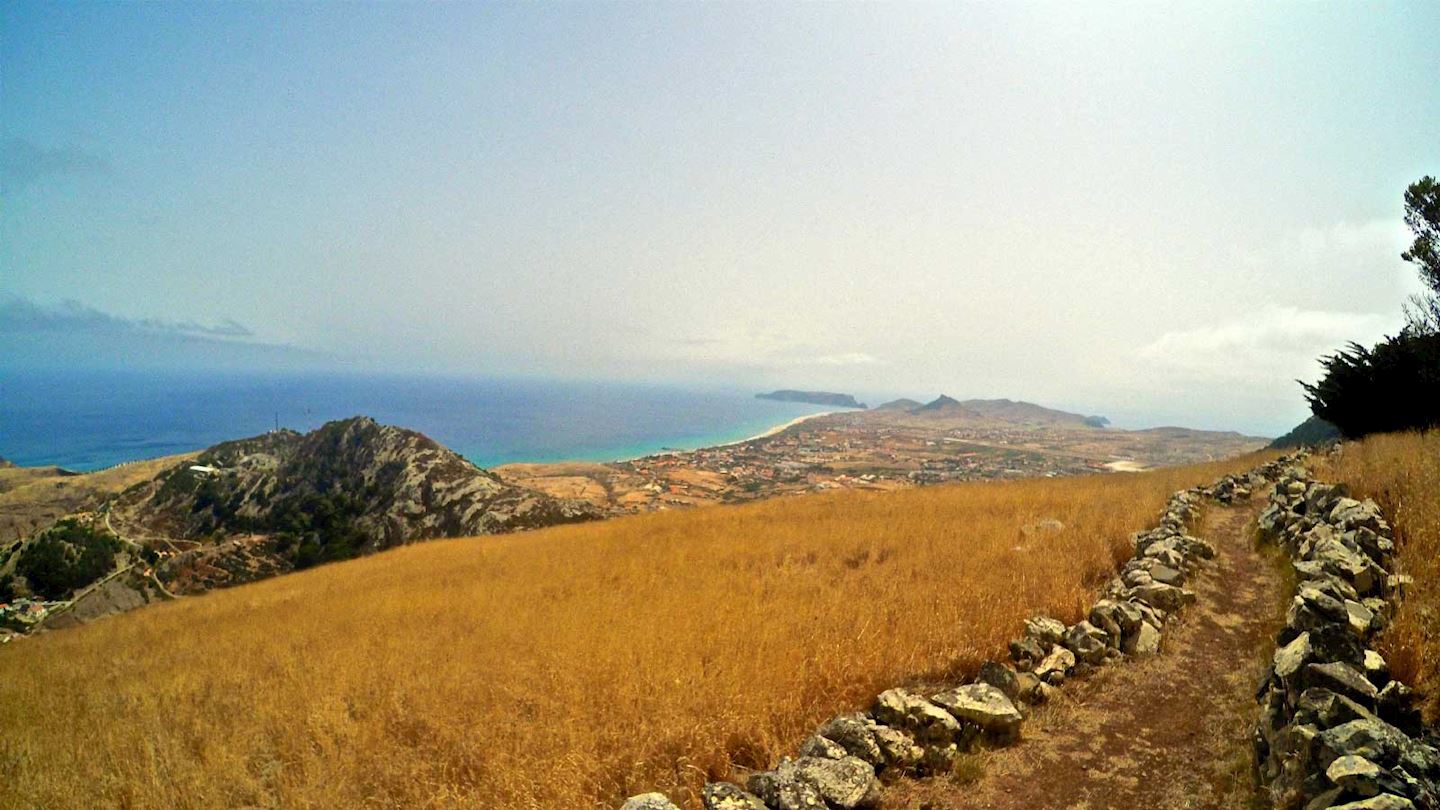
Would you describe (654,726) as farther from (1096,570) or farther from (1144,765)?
(1096,570)

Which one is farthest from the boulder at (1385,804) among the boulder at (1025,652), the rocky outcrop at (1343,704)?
the boulder at (1025,652)

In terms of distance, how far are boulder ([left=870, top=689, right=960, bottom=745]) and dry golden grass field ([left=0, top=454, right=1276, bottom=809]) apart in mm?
377

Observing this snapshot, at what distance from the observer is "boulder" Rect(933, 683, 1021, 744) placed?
14.1 feet

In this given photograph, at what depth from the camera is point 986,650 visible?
5.45 m

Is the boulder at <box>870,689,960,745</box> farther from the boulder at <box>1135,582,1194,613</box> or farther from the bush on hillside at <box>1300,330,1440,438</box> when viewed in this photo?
the bush on hillside at <box>1300,330,1440,438</box>

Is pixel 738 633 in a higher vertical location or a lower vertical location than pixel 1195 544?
lower

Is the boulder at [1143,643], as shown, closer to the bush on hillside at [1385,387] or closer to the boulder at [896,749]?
the boulder at [896,749]

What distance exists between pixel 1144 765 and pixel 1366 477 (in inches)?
336

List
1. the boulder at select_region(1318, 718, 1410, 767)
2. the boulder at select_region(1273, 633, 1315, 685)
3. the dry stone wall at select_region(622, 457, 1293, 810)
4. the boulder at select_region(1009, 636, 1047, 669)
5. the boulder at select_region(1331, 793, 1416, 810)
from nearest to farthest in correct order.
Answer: the boulder at select_region(1331, 793, 1416, 810) < the boulder at select_region(1318, 718, 1410, 767) < the dry stone wall at select_region(622, 457, 1293, 810) < the boulder at select_region(1273, 633, 1315, 685) < the boulder at select_region(1009, 636, 1047, 669)

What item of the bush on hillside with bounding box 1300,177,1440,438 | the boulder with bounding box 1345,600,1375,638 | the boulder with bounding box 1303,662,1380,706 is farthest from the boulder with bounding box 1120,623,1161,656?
the bush on hillside with bounding box 1300,177,1440,438

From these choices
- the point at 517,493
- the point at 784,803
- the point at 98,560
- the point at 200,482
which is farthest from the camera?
the point at 200,482

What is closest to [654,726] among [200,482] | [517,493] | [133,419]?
[517,493]

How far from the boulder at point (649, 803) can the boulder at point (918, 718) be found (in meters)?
1.99

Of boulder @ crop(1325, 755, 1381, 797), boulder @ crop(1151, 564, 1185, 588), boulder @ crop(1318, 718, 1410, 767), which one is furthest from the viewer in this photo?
boulder @ crop(1151, 564, 1185, 588)
